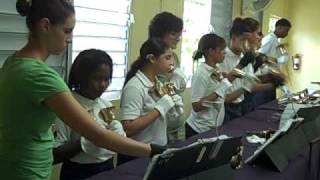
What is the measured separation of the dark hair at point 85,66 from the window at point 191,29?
7.27 ft

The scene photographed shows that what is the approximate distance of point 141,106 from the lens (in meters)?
1.95

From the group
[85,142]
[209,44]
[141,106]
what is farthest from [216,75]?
[85,142]

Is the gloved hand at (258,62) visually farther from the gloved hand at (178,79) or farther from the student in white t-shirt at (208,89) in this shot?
the gloved hand at (178,79)

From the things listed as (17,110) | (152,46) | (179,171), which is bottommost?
(179,171)

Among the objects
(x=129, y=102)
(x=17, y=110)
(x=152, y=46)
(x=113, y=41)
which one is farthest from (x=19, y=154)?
(x=113, y=41)

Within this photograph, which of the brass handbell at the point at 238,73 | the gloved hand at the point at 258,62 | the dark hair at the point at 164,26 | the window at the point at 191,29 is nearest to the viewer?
the dark hair at the point at 164,26

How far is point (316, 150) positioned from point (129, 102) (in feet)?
3.19

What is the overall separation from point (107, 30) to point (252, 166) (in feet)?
4.99

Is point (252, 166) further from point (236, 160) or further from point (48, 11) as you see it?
point (48, 11)

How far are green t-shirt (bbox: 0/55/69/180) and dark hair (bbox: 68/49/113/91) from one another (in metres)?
0.45

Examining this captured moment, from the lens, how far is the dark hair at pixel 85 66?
66.9 inches

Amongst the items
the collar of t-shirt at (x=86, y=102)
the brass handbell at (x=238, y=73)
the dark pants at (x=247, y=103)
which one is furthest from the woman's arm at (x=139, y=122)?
the dark pants at (x=247, y=103)

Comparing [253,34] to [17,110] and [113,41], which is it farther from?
[17,110]

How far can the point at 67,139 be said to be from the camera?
1650 mm
